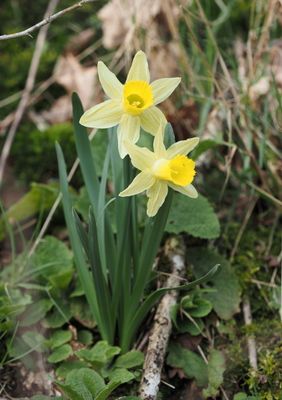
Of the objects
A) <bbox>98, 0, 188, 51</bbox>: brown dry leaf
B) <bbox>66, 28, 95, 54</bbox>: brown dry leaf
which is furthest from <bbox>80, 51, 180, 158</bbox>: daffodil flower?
<bbox>66, 28, 95, 54</bbox>: brown dry leaf

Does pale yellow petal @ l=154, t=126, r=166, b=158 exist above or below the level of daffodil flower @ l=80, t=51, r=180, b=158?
below

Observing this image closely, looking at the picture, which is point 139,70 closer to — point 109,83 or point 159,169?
point 109,83

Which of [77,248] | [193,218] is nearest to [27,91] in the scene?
[193,218]

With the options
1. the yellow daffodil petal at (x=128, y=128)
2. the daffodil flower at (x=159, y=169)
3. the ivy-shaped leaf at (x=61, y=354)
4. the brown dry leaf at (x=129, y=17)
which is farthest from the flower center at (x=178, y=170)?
the brown dry leaf at (x=129, y=17)

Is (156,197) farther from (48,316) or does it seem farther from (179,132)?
(179,132)

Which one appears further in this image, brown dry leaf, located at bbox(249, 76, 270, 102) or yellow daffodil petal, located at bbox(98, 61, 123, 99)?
brown dry leaf, located at bbox(249, 76, 270, 102)

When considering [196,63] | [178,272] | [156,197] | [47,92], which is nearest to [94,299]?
A: [178,272]

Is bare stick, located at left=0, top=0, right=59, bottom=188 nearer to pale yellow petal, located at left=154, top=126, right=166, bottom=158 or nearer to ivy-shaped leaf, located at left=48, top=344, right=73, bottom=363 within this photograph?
ivy-shaped leaf, located at left=48, top=344, right=73, bottom=363

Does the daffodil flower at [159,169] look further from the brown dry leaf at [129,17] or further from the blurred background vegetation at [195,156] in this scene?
the brown dry leaf at [129,17]
